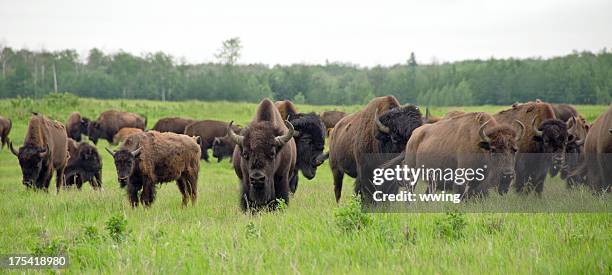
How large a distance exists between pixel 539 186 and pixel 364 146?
126 inches

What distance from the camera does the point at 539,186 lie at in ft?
33.0

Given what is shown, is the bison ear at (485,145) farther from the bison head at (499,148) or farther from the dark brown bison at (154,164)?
the dark brown bison at (154,164)

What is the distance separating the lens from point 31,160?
13266mm

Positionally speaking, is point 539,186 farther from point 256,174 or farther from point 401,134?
point 256,174

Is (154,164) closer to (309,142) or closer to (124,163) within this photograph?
(124,163)

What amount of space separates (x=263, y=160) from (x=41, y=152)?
7.55 m

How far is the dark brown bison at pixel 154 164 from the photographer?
10711mm

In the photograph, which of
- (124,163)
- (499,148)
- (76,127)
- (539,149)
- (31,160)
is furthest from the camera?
A: (76,127)

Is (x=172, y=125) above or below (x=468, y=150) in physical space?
below

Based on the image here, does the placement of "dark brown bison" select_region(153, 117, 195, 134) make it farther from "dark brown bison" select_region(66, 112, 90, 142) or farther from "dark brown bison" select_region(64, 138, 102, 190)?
"dark brown bison" select_region(64, 138, 102, 190)

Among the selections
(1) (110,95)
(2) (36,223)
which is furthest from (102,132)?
(1) (110,95)

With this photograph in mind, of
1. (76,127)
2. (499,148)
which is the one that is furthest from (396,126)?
(76,127)


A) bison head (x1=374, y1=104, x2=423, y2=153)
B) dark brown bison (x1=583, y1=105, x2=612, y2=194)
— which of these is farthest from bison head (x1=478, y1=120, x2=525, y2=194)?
dark brown bison (x1=583, y1=105, x2=612, y2=194)

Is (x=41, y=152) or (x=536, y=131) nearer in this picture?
(x=536, y=131)
